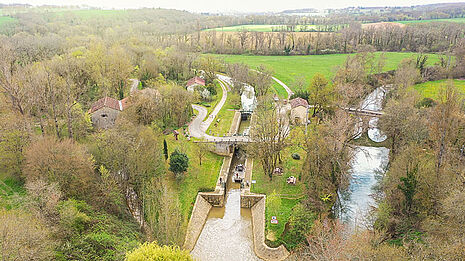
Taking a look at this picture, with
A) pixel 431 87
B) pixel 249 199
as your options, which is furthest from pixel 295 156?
pixel 431 87

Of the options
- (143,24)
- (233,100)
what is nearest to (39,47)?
(233,100)

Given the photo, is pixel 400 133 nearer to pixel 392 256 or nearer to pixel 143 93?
pixel 392 256

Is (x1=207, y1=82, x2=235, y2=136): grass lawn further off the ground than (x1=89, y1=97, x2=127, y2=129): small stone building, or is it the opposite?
(x1=89, y1=97, x2=127, y2=129): small stone building

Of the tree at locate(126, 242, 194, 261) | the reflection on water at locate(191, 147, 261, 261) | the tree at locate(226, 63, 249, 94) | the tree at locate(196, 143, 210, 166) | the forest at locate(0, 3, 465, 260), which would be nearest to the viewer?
the tree at locate(126, 242, 194, 261)

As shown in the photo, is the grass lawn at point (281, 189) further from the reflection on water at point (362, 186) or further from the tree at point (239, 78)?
the tree at point (239, 78)

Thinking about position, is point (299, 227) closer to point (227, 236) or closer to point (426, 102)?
point (227, 236)

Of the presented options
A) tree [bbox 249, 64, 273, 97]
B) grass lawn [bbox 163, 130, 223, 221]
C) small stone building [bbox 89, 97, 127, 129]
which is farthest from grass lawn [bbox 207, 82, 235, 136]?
small stone building [bbox 89, 97, 127, 129]

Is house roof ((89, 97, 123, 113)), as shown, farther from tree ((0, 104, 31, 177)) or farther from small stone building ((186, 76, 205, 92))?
small stone building ((186, 76, 205, 92))
